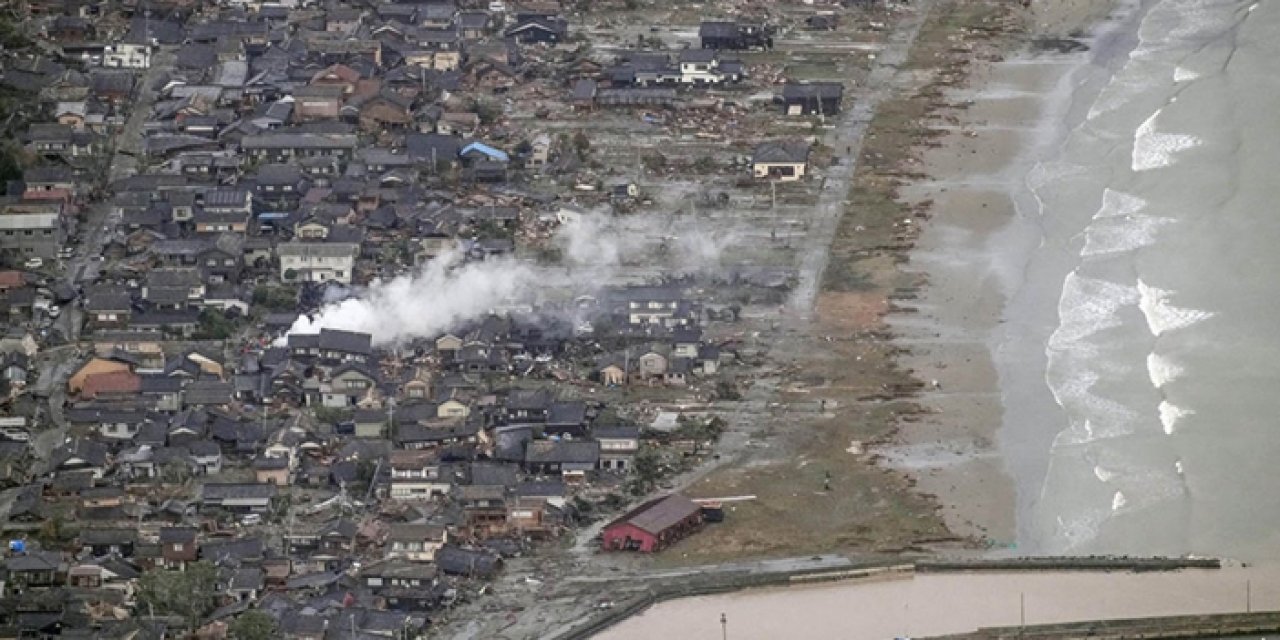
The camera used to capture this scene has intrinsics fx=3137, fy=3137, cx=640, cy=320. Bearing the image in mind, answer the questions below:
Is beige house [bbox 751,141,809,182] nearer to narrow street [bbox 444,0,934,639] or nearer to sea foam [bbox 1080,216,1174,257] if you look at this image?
narrow street [bbox 444,0,934,639]

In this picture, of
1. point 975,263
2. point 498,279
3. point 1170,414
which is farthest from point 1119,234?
point 498,279

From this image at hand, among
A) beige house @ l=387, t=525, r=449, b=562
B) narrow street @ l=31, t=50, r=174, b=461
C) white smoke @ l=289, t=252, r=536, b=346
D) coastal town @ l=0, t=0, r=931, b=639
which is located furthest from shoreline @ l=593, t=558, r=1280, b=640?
narrow street @ l=31, t=50, r=174, b=461

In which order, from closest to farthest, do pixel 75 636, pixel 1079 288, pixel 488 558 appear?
pixel 75 636, pixel 488 558, pixel 1079 288

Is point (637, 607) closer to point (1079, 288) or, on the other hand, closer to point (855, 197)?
point (1079, 288)

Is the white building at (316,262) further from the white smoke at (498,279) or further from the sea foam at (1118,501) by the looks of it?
the sea foam at (1118,501)

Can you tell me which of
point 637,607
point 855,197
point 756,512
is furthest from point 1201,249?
point 637,607

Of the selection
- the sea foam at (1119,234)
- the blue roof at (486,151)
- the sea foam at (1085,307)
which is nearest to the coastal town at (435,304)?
the blue roof at (486,151)
